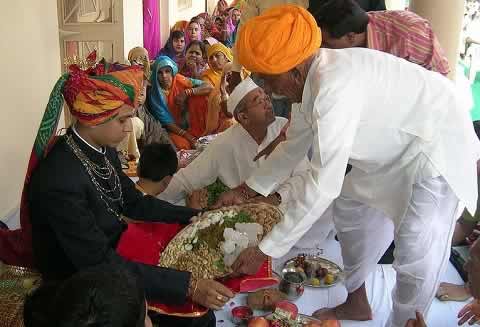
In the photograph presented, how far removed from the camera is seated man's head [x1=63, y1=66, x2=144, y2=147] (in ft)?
5.83

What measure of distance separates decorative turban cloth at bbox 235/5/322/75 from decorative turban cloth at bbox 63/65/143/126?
0.47 metres

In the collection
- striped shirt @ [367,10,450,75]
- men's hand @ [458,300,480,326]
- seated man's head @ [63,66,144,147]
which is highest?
striped shirt @ [367,10,450,75]

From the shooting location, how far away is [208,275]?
2162 mm

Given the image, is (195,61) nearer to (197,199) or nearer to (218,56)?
(218,56)

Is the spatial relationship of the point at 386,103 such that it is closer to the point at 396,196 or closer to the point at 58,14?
the point at 396,196

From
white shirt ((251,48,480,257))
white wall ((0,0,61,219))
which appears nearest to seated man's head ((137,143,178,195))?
white wall ((0,0,61,219))

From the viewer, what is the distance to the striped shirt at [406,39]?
235 cm

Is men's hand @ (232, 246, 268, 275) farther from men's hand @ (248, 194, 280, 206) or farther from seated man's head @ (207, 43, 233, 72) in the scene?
seated man's head @ (207, 43, 233, 72)

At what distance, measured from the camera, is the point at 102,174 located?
1.96 metres

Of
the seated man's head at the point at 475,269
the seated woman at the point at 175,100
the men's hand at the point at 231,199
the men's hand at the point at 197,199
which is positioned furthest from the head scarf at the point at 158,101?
the seated man's head at the point at 475,269

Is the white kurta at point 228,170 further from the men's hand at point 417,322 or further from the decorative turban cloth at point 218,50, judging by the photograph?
the decorative turban cloth at point 218,50

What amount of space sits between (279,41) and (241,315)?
126 cm

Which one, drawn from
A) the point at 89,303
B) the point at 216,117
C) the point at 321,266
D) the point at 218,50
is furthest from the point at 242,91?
the point at 218,50

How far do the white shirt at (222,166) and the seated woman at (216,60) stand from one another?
2554 mm
